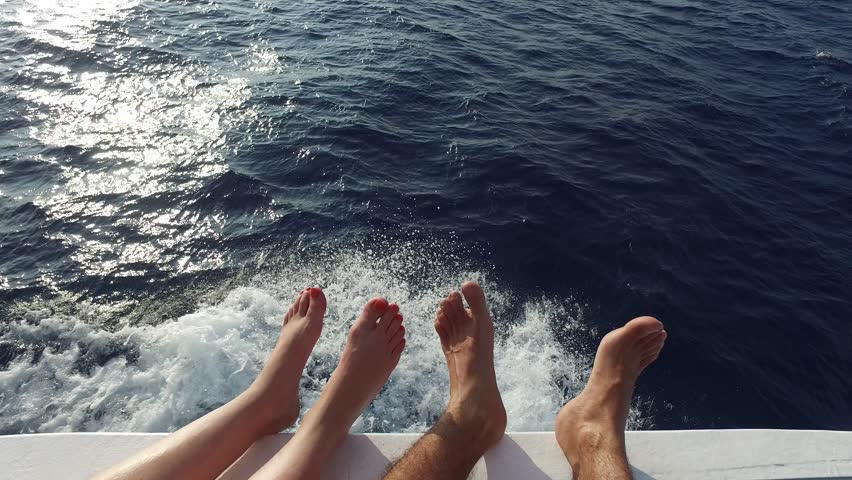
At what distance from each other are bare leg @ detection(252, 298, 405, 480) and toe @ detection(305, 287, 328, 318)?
0.83ft

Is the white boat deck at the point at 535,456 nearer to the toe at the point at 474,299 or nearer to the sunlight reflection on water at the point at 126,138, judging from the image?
the toe at the point at 474,299

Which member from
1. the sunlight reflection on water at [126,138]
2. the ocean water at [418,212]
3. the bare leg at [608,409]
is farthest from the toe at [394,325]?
the sunlight reflection on water at [126,138]

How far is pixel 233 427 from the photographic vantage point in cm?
201

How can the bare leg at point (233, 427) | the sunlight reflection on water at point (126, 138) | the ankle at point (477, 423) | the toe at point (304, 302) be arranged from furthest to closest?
the sunlight reflection on water at point (126, 138)
the toe at point (304, 302)
the ankle at point (477, 423)
the bare leg at point (233, 427)

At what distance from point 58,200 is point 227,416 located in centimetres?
446

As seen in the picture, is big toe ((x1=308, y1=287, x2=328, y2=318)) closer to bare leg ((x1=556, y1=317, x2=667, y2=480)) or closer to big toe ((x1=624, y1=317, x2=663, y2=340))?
bare leg ((x1=556, y1=317, x2=667, y2=480))

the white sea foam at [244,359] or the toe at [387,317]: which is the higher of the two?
the toe at [387,317]

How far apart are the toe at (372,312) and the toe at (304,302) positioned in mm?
324

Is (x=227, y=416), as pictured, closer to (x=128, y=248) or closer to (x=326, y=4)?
(x=128, y=248)

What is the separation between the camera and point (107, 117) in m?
6.48

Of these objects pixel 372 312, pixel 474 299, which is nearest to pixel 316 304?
pixel 372 312

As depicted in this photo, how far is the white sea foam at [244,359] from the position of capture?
346 cm

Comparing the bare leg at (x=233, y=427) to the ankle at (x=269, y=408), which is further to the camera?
the ankle at (x=269, y=408)

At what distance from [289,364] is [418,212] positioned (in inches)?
118
